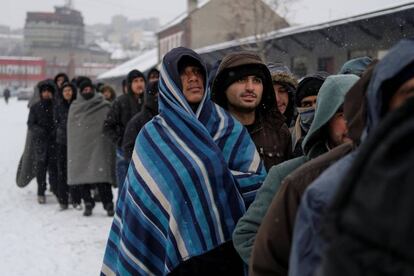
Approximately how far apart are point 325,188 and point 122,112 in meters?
6.05

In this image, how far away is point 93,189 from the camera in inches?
360

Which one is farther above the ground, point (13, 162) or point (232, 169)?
point (232, 169)

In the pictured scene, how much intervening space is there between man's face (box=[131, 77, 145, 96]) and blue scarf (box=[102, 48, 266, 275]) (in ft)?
13.8

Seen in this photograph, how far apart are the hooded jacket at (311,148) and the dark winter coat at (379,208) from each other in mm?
1100

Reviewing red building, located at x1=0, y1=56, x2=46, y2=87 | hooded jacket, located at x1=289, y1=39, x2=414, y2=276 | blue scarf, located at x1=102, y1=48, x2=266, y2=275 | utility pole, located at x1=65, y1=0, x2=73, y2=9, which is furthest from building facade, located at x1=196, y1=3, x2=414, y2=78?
utility pole, located at x1=65, y1=0, x2=73, y2=9

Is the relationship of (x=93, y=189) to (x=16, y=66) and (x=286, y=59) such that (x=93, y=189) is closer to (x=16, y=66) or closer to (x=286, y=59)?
(x=286, y=59)

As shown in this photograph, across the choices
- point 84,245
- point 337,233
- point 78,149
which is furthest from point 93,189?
point 337,233

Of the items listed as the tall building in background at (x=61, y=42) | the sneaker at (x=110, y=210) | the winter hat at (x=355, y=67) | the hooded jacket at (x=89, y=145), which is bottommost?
the sneaker at (x=110, y=210)

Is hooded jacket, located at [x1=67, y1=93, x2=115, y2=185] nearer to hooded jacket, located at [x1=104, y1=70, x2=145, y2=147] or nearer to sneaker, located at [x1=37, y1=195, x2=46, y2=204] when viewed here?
hooded jacket, located at [x1=104, y1=70, x2=145, y2=147]

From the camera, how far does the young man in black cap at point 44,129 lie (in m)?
8.91

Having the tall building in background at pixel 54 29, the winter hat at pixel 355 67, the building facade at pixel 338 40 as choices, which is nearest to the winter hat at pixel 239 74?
the winter hat at pixel 355 67

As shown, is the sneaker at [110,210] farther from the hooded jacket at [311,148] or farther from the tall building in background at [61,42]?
the tall building in background at [61,42]

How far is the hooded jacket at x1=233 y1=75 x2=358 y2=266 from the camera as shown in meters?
2.07

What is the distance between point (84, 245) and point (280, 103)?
10.9 feet
